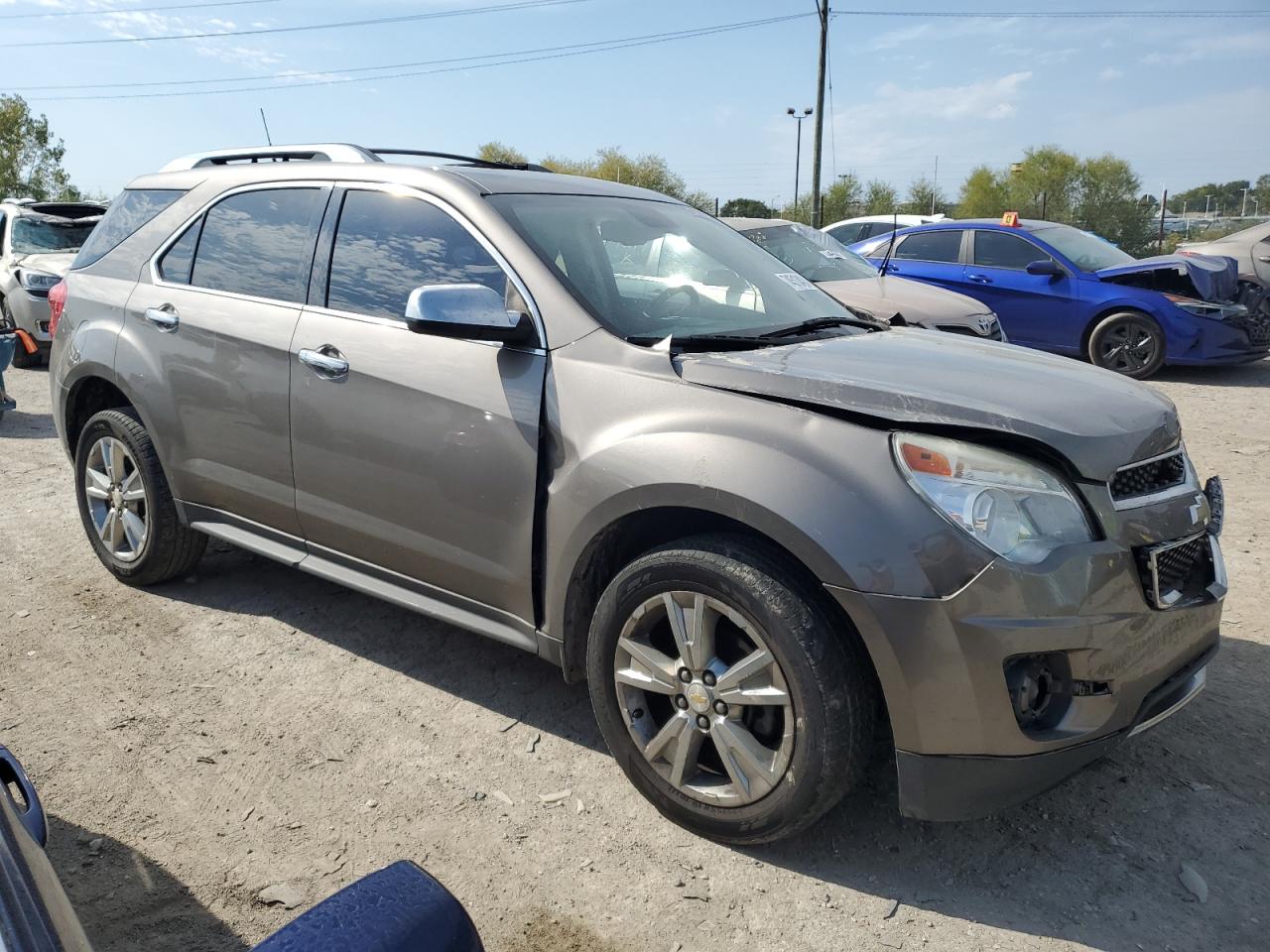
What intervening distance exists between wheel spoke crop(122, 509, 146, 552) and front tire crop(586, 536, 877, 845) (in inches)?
99.0

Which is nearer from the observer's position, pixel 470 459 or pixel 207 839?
pixel 207 839

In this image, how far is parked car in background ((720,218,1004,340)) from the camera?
7527 mm

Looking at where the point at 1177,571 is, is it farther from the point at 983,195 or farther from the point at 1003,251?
the point at 983,195

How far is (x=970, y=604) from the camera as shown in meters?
2.29

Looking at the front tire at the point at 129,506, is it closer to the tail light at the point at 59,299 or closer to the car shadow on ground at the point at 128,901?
the tail light at the point at 59,299

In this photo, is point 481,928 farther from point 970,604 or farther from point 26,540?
point 26,540

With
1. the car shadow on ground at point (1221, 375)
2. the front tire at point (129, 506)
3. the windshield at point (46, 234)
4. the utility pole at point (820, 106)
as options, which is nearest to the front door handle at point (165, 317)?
the front tire at point (129, 506)

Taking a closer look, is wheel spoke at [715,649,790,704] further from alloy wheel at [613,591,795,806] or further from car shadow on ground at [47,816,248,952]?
car shadow on ground at [47,816,248,952]

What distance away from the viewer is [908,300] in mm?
7770

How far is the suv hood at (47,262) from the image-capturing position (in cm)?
1095

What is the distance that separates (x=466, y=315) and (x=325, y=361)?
756 millimetres

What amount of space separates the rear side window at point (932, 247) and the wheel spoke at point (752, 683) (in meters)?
9.62

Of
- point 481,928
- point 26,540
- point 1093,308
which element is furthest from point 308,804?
point 1093,308

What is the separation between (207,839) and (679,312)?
206 centimetres
